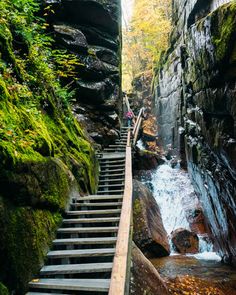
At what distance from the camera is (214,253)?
11.5m

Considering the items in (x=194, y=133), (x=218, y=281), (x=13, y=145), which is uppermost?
(x=194, y=133)

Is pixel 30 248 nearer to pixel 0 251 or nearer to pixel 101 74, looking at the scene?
pixel 0 251

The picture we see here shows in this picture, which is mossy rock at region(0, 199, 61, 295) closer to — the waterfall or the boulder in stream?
the boulder in stream

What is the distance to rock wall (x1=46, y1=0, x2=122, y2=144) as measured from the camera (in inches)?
593

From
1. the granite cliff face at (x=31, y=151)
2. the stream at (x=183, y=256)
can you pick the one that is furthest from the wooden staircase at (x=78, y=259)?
the stream at (x=183, y=256)

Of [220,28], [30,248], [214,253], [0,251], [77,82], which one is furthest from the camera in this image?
[77,82]

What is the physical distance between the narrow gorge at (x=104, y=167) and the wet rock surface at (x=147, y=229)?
0.14 feet

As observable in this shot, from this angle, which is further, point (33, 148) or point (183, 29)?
A: point (183, 29)

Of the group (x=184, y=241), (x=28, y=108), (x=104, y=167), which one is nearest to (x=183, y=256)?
(x=184, y=241)

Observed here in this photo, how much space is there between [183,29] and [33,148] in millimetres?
16149

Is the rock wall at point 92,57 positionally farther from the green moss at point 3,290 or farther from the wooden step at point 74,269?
the green moss at point 3,290

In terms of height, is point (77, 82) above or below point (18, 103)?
above

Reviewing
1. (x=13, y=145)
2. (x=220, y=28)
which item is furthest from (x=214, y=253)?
(x=13, y=145)

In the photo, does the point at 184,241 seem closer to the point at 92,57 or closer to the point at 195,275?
the point at 195,275
